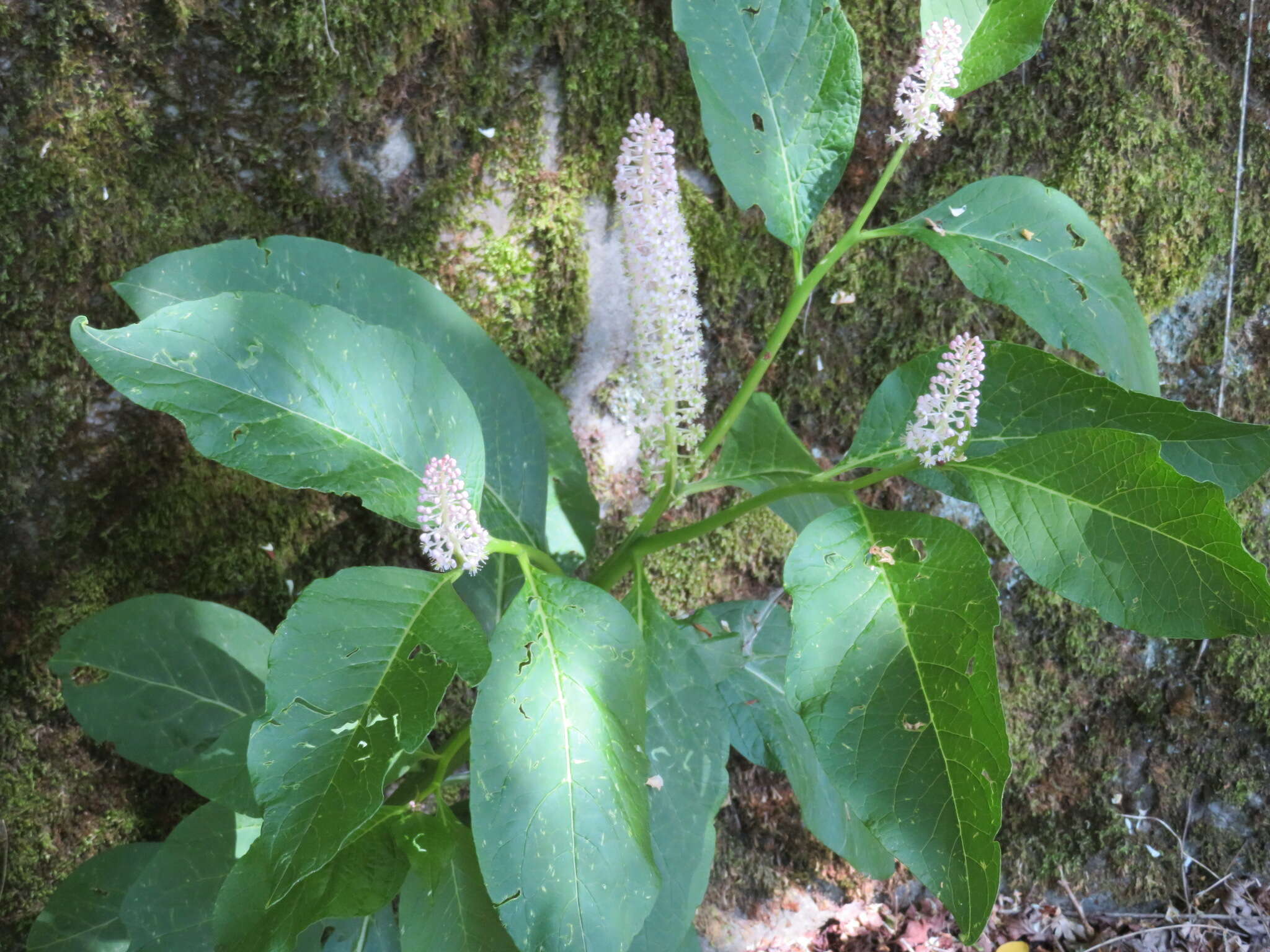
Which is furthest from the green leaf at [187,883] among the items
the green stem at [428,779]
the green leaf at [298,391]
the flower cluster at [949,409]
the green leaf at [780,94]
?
the green leaf at [780,94]

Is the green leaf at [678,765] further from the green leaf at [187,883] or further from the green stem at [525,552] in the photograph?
the green leaf at [187,883]

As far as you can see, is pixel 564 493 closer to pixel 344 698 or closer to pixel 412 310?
pixel 412 310

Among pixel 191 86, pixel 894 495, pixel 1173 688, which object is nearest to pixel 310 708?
pixel 191 86

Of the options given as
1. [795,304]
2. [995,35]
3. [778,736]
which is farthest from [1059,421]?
[778,736]

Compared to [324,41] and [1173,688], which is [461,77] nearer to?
[324,41]

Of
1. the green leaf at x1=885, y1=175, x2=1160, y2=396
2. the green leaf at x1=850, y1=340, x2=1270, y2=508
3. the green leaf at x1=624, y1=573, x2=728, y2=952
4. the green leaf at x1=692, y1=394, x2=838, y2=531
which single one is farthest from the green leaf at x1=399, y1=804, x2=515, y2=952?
the green leaf at x1=885, y1=175, x2=1160, y2=396
